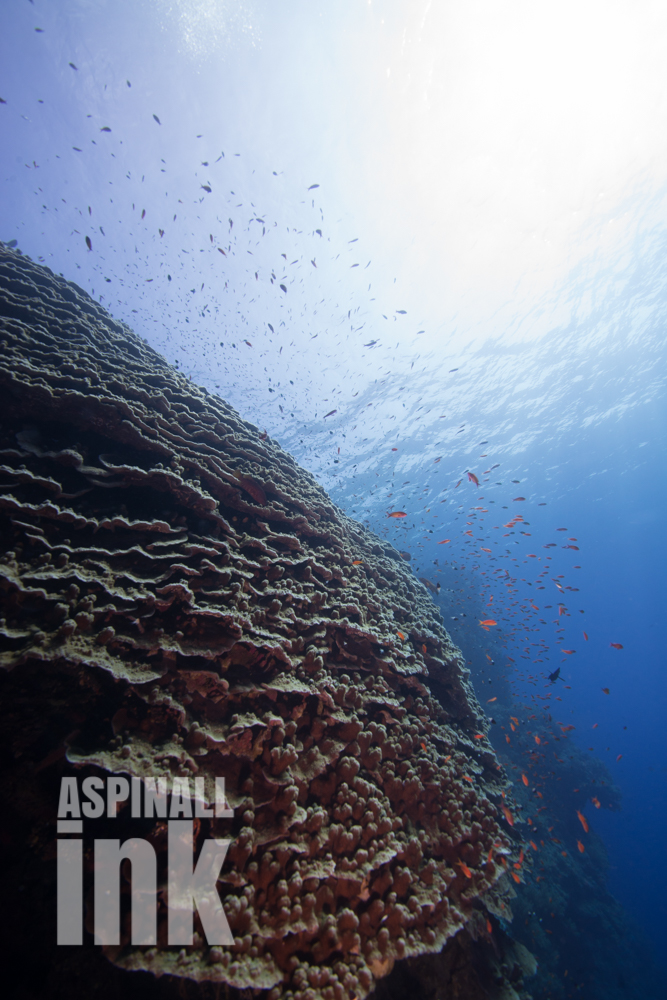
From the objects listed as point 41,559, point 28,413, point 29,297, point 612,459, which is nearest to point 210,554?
point 41,559

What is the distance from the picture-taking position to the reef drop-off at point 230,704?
280cm

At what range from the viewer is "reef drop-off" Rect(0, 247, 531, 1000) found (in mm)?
2801

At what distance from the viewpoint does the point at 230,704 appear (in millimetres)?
3789

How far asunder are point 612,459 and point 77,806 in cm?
4972

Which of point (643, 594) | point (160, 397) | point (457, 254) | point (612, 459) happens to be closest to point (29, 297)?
point (160, 397)

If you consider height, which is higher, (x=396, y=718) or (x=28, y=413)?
(x=28, y=413)

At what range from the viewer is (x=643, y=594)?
72938 mm

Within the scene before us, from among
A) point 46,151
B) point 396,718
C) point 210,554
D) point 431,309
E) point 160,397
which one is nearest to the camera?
point 210,554

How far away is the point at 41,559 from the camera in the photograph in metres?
3.54

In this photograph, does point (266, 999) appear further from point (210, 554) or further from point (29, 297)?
point (29, 297)

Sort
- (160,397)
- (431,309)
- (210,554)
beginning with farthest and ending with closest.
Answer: (431,309), (160,397), (210,554)

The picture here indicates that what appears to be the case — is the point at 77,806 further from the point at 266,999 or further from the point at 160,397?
the point at 160,397

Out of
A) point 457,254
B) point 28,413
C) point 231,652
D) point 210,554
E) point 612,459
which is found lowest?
point 231,652

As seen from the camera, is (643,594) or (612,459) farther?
(643,594)
